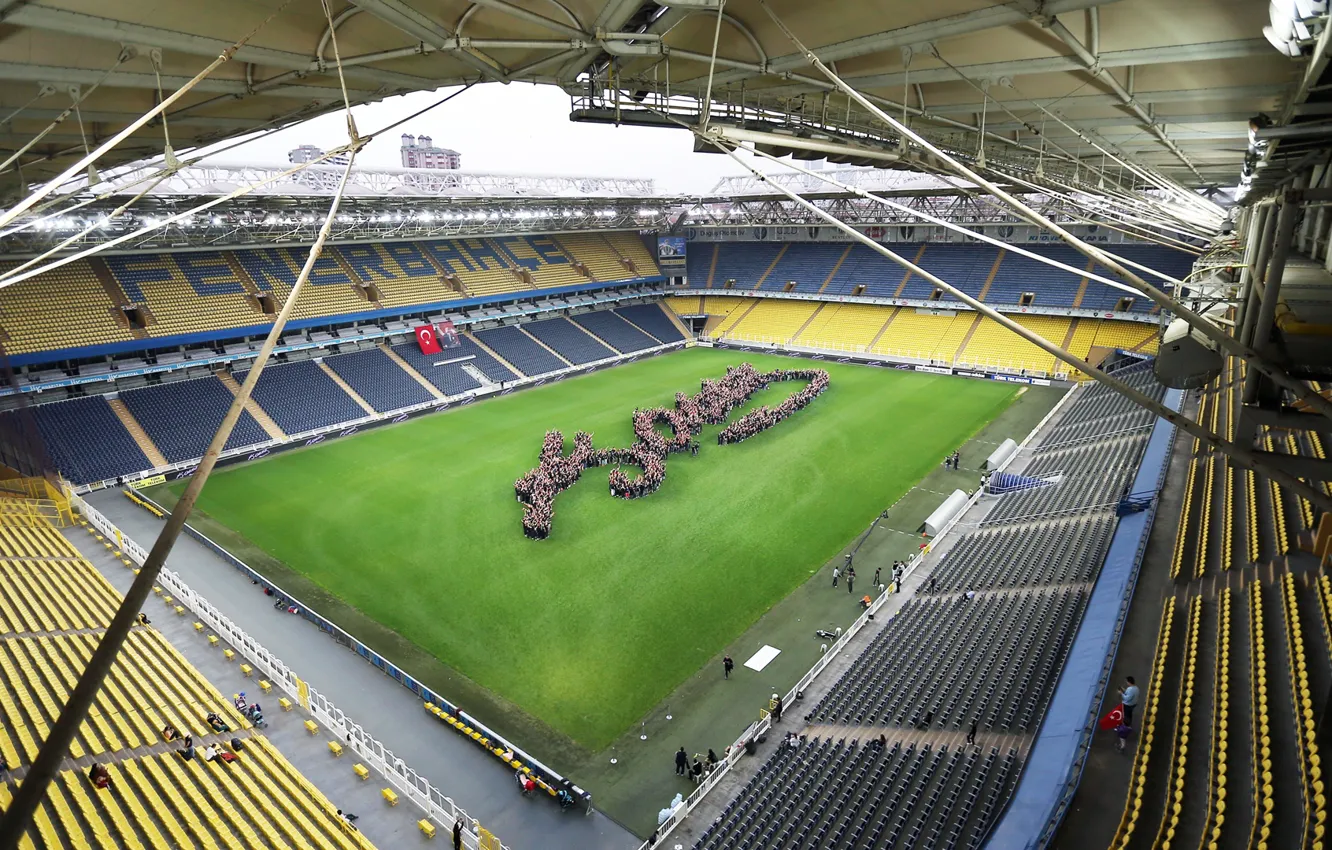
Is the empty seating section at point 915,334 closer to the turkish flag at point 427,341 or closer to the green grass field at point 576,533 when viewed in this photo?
the green grass field at point 576,533

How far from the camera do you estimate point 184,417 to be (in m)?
25.3

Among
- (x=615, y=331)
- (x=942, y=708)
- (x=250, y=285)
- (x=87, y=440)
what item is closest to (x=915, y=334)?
(x=615, y=331)

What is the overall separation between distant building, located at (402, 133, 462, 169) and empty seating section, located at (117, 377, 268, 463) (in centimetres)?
2216

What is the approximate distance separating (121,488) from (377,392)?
1012 cm

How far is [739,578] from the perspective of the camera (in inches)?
635

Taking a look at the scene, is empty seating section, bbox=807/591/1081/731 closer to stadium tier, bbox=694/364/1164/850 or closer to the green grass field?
stadium tier, bbox=694/364/1164/850

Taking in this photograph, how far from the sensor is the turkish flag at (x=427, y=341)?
112ft

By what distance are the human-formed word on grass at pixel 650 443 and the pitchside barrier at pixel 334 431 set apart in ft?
24.7

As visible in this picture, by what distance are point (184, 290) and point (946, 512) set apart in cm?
2964

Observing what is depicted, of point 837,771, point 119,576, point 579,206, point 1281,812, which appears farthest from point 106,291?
point 1281,812

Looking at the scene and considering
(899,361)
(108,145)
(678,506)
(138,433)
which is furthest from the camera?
(899,361)

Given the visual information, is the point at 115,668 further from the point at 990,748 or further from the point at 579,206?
the point at 579,206

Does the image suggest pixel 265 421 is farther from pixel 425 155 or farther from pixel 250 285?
pixel 425 155

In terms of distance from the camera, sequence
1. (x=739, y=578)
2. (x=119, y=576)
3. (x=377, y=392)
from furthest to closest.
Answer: (x=377, y=392) < (x=739, y=578) < (x=119, y=576)
